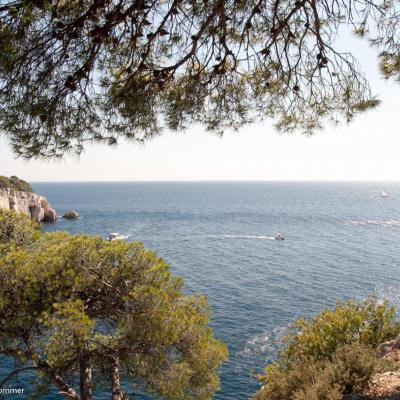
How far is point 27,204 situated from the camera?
234 ft

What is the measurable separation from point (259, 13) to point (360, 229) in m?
76.0

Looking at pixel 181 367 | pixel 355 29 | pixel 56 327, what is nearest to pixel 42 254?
pixel 56 327

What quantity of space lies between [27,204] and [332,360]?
71.2 m

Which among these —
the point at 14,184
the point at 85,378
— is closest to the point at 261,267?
the point at 85,378

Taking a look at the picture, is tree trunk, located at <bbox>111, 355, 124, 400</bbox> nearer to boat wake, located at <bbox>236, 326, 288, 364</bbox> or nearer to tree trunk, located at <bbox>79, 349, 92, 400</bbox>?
tree trunk, located at <bbox>79, 349, 92, 400</bbox>

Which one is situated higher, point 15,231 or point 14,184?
point 14,184

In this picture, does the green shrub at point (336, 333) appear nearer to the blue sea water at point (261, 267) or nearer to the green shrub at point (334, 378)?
the blue sea water at point (261, 267)

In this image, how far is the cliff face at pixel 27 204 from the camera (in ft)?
202

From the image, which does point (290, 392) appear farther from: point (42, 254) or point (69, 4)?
point (69, 4)

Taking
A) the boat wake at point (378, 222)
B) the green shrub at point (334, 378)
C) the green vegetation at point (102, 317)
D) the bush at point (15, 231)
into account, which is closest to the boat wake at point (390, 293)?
the green shrub at point (334, 378)

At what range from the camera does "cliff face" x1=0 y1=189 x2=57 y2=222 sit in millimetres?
61531

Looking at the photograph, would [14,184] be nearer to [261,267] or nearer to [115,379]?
[261,267]

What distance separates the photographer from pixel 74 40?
5.30 metres

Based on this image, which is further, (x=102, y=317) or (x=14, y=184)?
(x=14, y=184)
